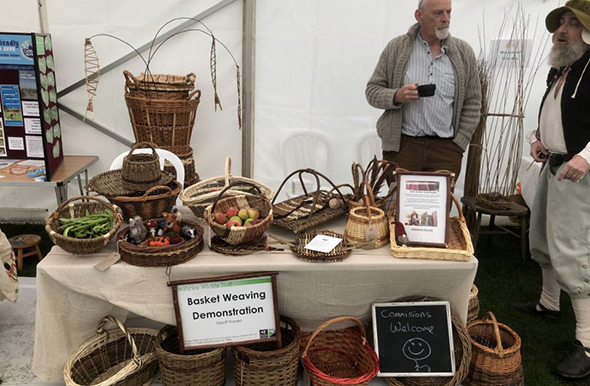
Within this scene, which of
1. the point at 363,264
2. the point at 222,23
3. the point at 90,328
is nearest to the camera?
the point at 363,264

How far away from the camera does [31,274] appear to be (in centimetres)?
291

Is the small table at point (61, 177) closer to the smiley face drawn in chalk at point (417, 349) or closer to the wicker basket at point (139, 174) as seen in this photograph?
the wicker basket at point (139, 174)

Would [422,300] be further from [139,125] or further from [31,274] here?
[31,274]

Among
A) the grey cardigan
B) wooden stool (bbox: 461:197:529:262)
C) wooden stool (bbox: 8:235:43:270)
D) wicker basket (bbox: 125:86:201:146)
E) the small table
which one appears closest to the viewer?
the grey cardigan

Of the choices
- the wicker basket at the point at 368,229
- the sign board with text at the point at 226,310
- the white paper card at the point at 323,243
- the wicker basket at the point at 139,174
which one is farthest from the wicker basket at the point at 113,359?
the wicker basket at the point at 368,229

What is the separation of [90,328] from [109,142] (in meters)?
1.94

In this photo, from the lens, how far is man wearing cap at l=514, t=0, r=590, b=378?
1911 millimetres

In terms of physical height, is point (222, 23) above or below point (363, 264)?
above

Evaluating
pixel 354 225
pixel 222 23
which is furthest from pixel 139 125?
pixel 354 225

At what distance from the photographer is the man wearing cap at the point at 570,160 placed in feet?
6.27

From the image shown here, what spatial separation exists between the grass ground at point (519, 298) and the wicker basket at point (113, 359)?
1.44 metres

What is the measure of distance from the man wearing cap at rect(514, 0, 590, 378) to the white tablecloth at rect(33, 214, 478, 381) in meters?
0.63

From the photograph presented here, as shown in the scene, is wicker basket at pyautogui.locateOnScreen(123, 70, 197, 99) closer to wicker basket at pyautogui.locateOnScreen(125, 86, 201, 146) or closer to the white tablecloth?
wicker basket at pyautogui.locateOnScreen(125, 86, 201, 146)

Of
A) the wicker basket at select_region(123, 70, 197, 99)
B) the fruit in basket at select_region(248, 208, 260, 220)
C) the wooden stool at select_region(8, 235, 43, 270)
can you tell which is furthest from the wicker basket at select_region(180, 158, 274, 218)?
the wooden stool at select_region(8, 235, 43, 270)
